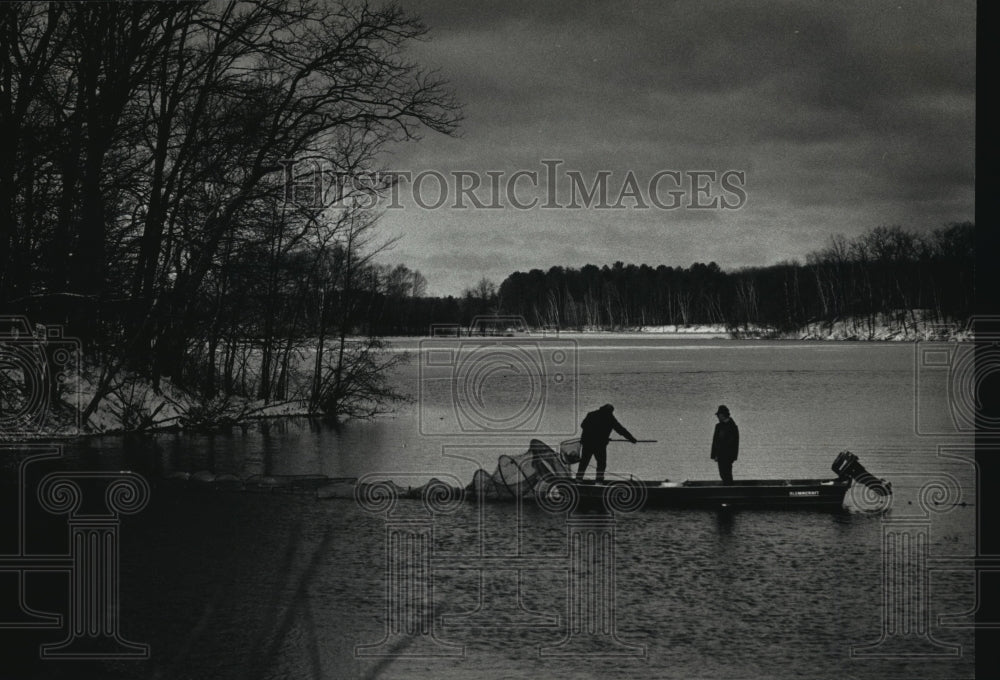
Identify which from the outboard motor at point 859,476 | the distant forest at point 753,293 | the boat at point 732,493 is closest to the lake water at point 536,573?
the boat at point 732,493

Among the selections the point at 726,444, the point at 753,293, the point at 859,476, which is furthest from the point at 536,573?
the point at 753,293

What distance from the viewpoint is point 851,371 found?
54688mm

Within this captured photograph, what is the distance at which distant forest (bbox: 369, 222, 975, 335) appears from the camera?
9550 cm

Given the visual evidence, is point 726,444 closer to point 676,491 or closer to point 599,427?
point 676,491

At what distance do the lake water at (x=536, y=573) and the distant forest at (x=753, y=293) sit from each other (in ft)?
143

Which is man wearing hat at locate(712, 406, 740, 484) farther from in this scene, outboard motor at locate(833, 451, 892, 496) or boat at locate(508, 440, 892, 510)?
outboard motor at locate(833, 451, 892, 496)

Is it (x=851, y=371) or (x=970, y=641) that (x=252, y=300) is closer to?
(x=970, y=641)

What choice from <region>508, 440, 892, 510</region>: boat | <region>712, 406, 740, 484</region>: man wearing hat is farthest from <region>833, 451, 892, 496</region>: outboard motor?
<region>712, 406, 740, 484</region>: man wearing hat

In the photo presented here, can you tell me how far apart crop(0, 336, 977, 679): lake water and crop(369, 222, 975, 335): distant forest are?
43.6m

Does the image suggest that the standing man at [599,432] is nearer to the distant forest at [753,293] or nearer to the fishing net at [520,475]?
the fishing net at [520,475]

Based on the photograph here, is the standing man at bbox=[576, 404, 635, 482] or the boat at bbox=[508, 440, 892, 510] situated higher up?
the standing man at bbox=[576, 404, 635, 482]

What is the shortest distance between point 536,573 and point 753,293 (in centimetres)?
12003

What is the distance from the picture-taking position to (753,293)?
125875mm

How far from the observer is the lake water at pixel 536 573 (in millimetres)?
7988
